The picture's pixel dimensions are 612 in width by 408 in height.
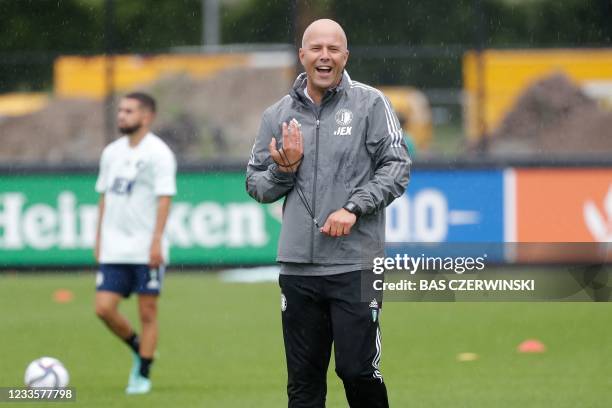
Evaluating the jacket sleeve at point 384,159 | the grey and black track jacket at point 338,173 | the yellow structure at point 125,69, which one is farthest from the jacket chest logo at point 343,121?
the yellow structure at point 125,69

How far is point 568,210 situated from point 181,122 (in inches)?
287

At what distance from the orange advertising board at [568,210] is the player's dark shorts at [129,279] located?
7.53m

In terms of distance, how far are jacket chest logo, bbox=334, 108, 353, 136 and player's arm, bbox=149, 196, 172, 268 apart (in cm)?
342

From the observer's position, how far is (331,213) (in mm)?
6793

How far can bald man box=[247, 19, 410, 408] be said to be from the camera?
6.79 meters

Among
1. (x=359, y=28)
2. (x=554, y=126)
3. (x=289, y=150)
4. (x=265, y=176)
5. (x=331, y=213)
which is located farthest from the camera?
(x=554, y=126)

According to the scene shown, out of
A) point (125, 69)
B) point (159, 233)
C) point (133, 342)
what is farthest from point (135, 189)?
point (125, 69)

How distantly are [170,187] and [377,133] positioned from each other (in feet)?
11.8

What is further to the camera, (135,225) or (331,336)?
(135,225)

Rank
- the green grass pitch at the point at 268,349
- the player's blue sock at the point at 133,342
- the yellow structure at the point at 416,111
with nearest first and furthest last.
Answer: the green grass pitch at the point at 268,349 → the player's blue sock at the point at 133,342 → the yellow structure at the point at 416,111

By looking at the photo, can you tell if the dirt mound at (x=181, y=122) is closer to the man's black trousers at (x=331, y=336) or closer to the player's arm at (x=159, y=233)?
the player's arm at (x=159, y=233)

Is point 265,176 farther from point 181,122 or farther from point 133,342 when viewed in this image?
point 181,122

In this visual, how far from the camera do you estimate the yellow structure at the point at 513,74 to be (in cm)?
1903

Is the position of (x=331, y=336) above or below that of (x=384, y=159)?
below
